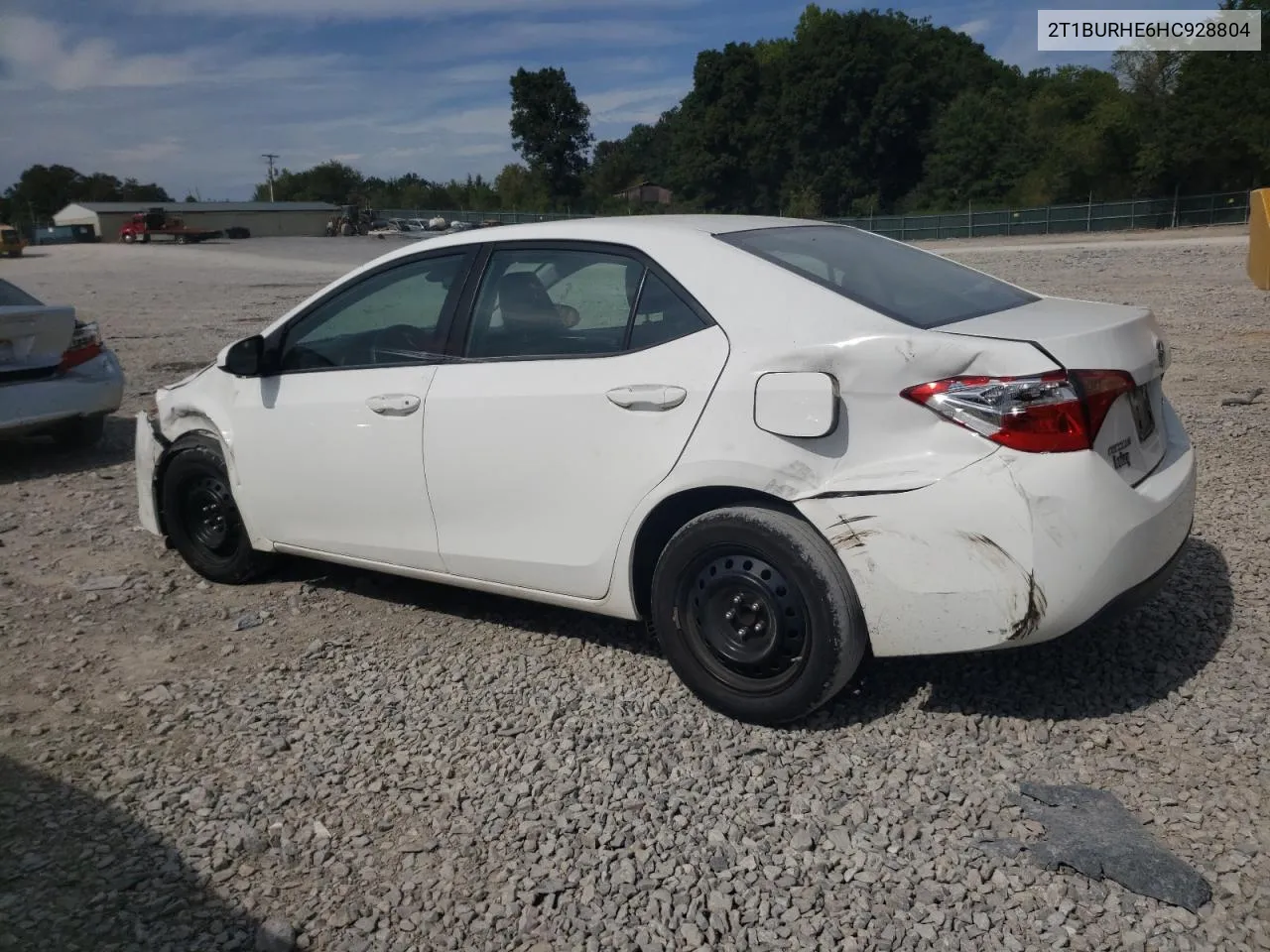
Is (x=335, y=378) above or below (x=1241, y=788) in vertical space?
above

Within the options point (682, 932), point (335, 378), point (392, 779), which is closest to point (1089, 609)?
point (682, 932)

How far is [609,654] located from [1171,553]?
83.4 inches

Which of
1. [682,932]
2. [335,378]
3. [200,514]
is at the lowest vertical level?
[682,932]

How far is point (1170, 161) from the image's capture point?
161 ft

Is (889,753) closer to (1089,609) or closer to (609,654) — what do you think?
(1089,609)

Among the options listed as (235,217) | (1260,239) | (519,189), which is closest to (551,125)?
Result: (519,189)

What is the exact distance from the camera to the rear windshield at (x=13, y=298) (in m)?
8.09

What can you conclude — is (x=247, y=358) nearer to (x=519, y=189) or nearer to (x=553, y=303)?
(x=553, y=303)

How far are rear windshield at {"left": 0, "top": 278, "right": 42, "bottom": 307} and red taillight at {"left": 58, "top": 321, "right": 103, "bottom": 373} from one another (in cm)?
35

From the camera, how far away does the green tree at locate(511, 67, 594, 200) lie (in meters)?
93.2

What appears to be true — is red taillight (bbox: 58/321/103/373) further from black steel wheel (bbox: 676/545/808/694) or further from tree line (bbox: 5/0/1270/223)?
tree line (bbox: 5/0/1270/223)

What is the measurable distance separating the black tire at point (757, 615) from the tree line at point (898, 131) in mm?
51312

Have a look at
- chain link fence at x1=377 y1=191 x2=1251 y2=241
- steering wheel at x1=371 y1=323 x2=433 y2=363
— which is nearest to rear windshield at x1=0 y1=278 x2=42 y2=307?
steering wheel at x1=371 y1=323 x2=433 y2=363

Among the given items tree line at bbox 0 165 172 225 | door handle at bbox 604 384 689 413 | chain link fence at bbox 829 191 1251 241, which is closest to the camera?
door handle at bbox 604 384 689 413
